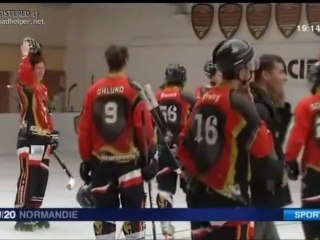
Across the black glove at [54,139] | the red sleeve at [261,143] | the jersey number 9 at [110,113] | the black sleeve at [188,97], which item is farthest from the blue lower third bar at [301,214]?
the black glove at [54,139]

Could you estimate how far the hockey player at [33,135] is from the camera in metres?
4.00

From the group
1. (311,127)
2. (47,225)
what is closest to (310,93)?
(311,127)

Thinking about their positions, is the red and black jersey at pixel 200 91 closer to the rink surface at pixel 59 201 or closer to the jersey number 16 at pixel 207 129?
the jersey number 16 at pixel 207 129

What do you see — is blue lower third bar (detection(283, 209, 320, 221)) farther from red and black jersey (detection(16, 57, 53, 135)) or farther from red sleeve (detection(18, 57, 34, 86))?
red sleeve (detection(18, 57, 34, 86))

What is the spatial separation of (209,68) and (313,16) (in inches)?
20.8

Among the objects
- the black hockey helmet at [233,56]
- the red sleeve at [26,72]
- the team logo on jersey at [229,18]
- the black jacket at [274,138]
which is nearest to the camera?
the black hockey helmet at [233,56]

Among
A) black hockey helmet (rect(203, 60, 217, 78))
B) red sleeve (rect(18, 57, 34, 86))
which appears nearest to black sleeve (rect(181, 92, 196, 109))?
black hockey helmet (rect(203, 60, 217, 78))

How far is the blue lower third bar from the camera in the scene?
12.7 ft

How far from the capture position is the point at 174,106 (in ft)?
12.8

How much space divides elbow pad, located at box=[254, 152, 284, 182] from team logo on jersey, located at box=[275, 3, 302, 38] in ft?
2.07

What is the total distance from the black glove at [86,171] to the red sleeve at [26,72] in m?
0.48

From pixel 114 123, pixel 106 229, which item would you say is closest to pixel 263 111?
pixel 114 123

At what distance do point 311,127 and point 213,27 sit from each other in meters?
0.65

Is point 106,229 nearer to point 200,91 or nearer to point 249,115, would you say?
point 200,91
